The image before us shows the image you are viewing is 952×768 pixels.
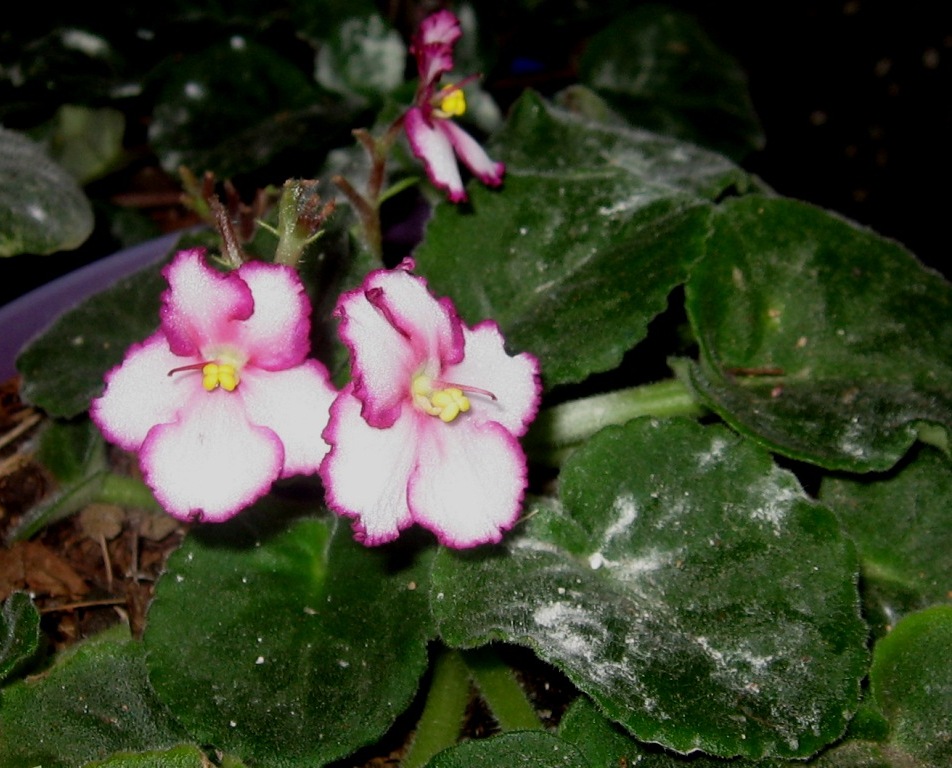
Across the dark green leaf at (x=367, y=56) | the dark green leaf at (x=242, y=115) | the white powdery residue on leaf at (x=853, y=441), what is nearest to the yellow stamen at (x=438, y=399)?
the white powdery residue on leaf at (x=853, y=441)

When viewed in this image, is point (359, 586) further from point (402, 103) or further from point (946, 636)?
point (402, 103)

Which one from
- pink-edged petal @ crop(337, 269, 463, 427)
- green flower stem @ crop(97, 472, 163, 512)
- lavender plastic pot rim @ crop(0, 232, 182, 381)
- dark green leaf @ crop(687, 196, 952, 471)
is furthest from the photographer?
lavender plastic pot rim @ crop(0, 232, 182, 381)

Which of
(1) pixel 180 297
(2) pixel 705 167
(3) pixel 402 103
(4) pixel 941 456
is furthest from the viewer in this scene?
(3) pixel 402 103

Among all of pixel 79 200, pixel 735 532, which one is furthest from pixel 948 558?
pixel 79 200

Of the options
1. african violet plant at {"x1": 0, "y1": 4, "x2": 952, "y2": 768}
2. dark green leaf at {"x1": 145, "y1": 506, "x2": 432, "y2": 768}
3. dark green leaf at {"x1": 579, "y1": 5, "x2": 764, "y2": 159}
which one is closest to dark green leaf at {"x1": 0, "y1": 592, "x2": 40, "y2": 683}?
african violet plant at {"x1": 0, "y1": 4, "x2": 952, "y2": 768}

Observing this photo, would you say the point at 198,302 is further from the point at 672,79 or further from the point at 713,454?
the point at 672,79

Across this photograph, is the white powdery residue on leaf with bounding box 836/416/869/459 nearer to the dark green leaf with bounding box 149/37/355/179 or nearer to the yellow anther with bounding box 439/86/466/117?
the yellow anther with bounding box 439/86/466/117

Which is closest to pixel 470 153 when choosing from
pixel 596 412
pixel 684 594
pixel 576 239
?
pixel 576 239

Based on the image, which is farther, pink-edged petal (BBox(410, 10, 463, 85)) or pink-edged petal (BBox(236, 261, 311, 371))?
pink-edged petal (BBox(410, 10, 463, 85))
